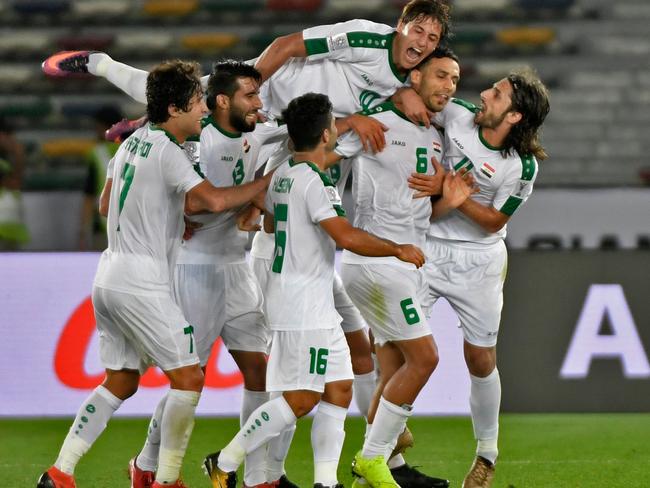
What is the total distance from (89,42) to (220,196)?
31.3 feet

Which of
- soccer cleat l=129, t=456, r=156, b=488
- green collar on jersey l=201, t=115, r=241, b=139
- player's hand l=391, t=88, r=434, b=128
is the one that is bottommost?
soccer cleat l=129, t=456, r=156, b=488

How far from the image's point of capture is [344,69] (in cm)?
537

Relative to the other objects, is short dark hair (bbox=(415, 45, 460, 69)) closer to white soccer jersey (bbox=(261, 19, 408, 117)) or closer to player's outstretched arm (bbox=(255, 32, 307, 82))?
white soccer jersey (bbox=(261, 19, 408, 117))

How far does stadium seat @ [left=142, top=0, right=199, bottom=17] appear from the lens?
1420cm

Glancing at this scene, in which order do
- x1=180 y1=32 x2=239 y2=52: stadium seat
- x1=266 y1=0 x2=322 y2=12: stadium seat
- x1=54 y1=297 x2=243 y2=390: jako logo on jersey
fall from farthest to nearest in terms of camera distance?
x1=266 y1=0 x2=322 y2=12: stadium seat, x1=180 y1=32 x2=239 y2=52: stadium seat, x1=54 y1=297 x2=243 y2=390: jako logo on jersey

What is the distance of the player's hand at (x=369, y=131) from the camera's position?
5.07 metres

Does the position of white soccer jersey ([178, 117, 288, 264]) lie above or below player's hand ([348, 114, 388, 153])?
below

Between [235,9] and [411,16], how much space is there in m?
9.06

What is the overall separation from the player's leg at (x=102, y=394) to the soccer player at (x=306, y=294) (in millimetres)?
527

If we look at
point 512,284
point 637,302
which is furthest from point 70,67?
point 637,302

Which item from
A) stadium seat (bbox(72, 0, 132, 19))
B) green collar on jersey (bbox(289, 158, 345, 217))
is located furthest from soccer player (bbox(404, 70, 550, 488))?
stadium seat (bbox(72, 0, 132, 19))

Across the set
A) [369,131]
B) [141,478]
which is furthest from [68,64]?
[141,478]

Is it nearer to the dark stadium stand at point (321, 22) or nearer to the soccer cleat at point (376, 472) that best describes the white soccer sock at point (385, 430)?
the soccer cleat at point (376, 472)

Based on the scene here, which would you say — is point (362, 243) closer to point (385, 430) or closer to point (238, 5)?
point (385, 430)
